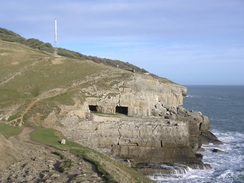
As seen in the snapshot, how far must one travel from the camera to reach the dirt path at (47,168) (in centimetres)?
1491

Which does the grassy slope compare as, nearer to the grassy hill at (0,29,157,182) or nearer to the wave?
the grassy hill at (0,29,157,182)

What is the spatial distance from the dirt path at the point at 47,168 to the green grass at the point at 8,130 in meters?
5.77

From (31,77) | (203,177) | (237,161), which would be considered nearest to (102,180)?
(203,177)

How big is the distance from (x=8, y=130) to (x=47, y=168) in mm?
13176

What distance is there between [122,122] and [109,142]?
9.97 ft

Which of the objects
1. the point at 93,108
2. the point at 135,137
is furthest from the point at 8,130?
the point at 93,108

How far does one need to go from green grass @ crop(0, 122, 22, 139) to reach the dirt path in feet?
18.9

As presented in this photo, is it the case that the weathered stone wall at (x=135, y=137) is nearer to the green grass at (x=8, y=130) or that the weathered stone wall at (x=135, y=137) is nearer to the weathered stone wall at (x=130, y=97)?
the weathered stone wall at (x=130, y=97)

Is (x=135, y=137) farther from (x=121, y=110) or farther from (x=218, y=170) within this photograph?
(x=121, y=110)

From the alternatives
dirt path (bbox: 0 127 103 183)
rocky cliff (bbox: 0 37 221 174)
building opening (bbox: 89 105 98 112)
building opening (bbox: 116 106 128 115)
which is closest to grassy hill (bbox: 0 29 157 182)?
rocky cliff (bbox: 0 37 221 174)

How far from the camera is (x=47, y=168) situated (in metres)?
16.8

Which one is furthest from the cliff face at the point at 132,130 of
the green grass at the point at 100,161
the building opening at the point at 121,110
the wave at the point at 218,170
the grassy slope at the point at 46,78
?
the green grass at the point at 100,161

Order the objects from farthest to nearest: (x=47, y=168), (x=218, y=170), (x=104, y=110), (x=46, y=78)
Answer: (x=46, y=78)
(x=104, y=110)
(x=218, y=170)
(x=47, y=168)

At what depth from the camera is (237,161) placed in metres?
33.5
